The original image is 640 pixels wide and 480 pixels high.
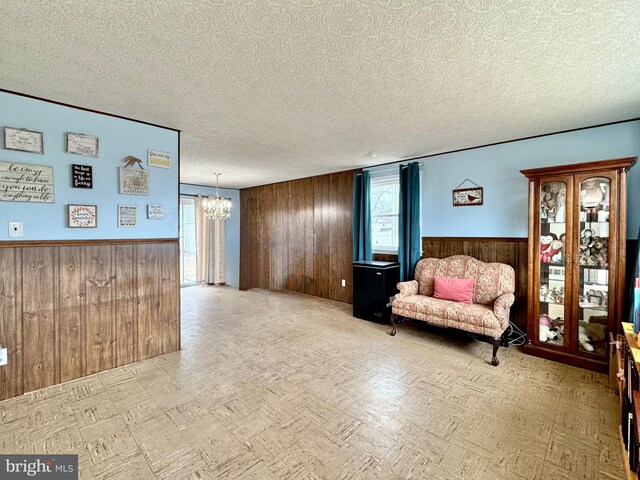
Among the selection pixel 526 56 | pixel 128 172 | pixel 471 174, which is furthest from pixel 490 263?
pixel 128 172

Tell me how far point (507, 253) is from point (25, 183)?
16.0ft

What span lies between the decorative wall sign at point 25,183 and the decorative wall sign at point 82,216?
159 mm

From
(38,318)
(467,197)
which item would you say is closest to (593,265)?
(467,197)

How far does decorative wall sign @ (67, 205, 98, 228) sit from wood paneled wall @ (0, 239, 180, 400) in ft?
0.59

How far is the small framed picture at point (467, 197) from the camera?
3.87 metres

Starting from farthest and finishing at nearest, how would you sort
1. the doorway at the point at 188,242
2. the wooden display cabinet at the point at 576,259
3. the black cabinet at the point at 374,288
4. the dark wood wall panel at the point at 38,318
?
the doorway at the point at 188,242
the black cabinet at the point at 374,288
the wooden display cabinet at the point at 576,259
the dark wood wall panel at the point at 38,318

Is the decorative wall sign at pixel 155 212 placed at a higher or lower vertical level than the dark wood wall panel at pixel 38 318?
higher

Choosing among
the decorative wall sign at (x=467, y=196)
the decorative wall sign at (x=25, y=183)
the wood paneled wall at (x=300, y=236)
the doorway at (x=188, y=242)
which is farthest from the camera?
Result: the doorway at (x=188, y=242)

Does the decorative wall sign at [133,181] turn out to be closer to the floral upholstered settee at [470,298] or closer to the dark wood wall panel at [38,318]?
the dark wood wall panel at [38,318]

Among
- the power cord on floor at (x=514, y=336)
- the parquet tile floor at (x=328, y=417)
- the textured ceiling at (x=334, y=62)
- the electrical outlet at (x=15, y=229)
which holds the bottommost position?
the parquet tile floor at (x=328, y=417)

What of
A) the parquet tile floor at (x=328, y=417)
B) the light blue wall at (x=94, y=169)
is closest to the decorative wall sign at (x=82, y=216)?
the light blue wall at (x=94, y=169)

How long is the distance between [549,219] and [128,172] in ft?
14.1

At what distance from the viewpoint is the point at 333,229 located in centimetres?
563

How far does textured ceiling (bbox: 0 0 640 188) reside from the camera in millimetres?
1498
